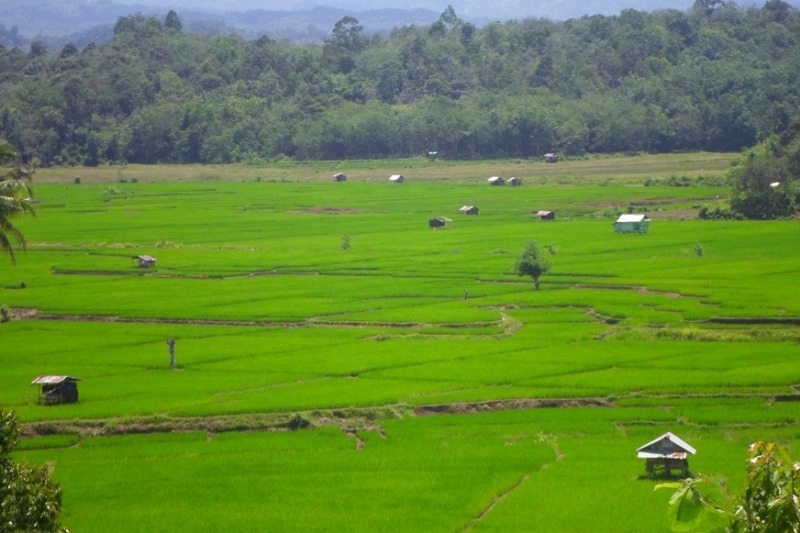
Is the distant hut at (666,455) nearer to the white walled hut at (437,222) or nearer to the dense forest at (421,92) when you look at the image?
the white walled hut at (437,222)

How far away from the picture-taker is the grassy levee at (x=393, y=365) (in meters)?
18.3

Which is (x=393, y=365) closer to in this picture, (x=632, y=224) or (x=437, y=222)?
(x=632, y=224)

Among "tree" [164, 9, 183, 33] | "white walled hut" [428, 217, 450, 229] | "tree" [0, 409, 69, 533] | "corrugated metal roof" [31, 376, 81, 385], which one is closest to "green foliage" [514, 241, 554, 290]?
"white walled hut" [428, 217, 450, 229]

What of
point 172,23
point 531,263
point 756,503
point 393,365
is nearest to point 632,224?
point 531,263

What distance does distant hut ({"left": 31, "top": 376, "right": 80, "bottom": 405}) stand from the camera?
24.0 m

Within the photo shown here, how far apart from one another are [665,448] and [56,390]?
11554 mm

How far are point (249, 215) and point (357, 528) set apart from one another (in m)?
44.7

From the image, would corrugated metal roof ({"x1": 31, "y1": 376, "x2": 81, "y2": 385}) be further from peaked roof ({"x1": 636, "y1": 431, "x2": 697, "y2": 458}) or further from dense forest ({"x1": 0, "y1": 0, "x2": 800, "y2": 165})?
dense forest ({"x1": 0, "y1": 0, "x2": 800, "y2": 165})

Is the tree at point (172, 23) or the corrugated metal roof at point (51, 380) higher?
the tree at point (172, 23)

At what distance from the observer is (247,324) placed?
109ft

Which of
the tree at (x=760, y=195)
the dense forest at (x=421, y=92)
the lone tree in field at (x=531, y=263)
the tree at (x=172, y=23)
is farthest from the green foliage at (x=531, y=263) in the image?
the tree at (x=172, y=23)

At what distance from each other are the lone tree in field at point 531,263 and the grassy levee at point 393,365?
23.9 inches

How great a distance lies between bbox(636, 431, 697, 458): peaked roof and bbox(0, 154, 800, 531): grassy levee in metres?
0.41

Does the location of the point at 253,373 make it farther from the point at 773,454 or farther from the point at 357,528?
the point at 773,454
